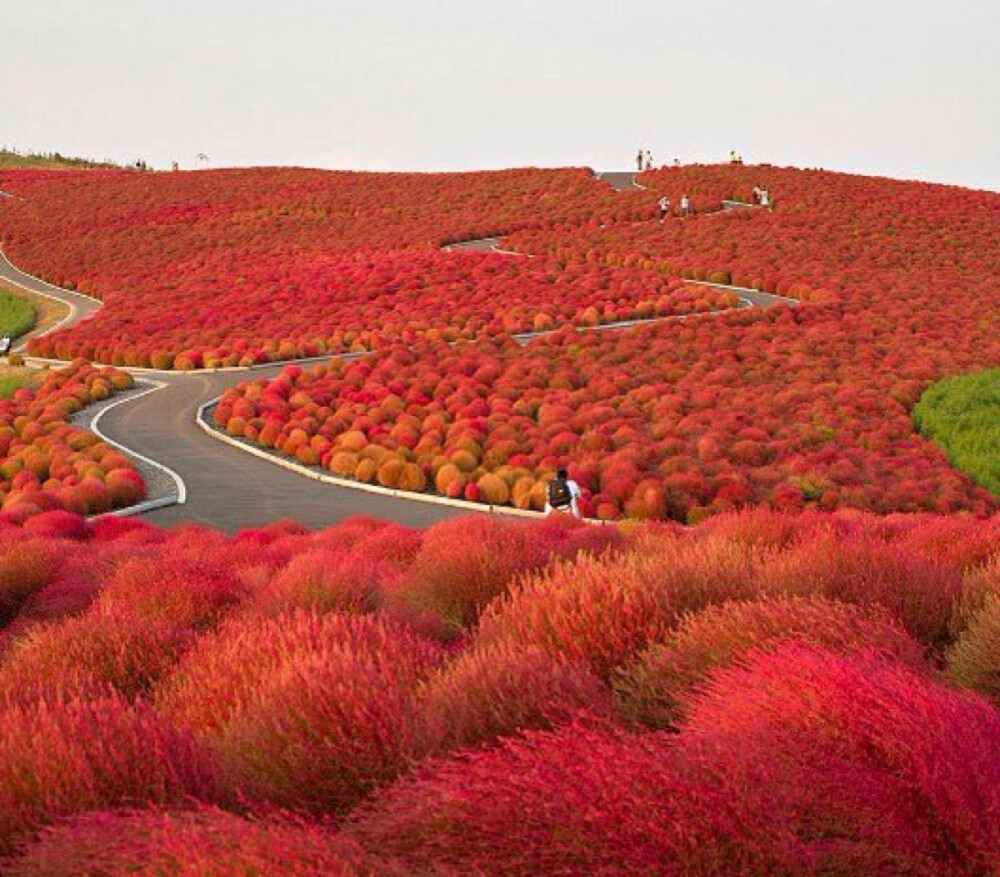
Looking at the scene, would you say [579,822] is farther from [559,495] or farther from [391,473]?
[391,473]

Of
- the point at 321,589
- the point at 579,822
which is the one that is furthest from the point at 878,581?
the point at 579,822

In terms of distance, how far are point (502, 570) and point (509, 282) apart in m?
31.0

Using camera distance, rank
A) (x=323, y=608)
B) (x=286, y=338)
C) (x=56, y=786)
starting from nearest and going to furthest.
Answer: (x=56, y=786) → (x=323, y=608) → (x=286, y=338)

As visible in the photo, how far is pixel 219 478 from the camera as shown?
68.2 feet

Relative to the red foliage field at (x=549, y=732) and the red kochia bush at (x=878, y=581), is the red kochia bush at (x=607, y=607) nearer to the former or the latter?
the red foliage field at (x=549, y=732)

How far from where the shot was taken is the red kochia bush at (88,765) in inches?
178

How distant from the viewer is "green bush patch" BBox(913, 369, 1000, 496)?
2258cm

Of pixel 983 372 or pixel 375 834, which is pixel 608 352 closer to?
pixel 983 372

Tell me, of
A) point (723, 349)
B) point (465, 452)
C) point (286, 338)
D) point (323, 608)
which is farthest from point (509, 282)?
point (323, 608)

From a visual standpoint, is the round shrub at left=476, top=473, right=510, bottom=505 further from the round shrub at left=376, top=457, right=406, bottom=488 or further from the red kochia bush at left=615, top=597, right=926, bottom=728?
the red kochia bush at left=615, top=597, right=926, bottom=728

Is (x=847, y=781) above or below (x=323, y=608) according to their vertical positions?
above

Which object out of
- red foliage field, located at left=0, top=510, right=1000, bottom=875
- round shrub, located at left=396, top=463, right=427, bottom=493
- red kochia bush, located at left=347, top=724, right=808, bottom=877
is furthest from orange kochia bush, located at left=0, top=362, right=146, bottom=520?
red kochia bush, located at left=347, top=724, right=808, bottom=877

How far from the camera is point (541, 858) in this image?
12.5ft

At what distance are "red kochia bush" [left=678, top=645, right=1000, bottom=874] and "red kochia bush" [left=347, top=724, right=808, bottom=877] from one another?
135 millimetres
